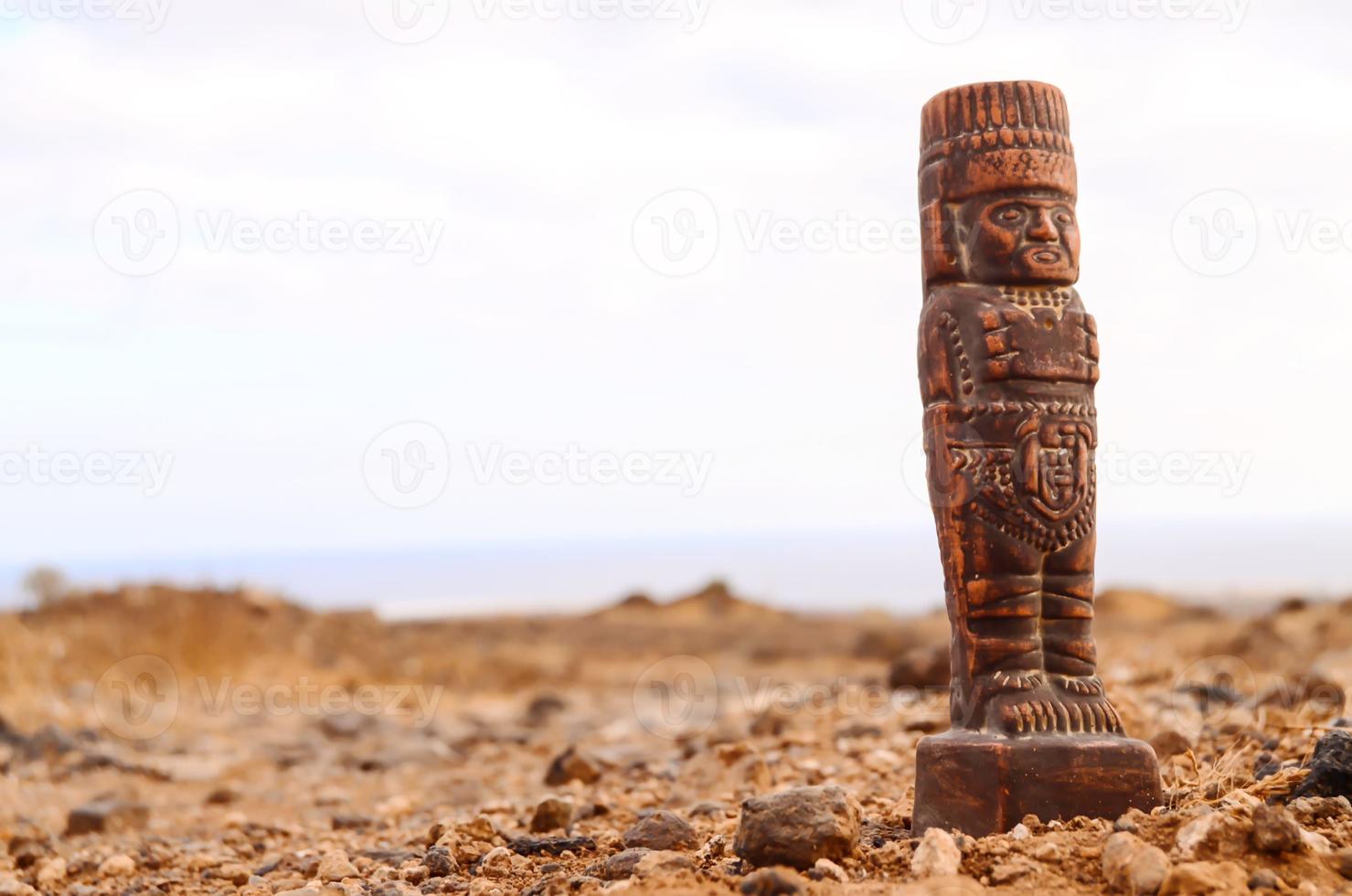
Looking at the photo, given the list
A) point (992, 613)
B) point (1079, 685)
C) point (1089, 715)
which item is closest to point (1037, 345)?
point (992, 613)

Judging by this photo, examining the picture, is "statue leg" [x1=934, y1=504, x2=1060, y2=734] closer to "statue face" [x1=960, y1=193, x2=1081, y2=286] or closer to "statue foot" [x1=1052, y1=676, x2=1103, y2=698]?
"statue foot" [x1=1052, y1=676, x2=1103, y2=698]

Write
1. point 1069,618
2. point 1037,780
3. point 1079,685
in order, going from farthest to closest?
point 1069,618 → point 1079,685 → point 1037,780

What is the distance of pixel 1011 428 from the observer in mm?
5602

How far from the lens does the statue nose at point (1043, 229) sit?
18.9ft

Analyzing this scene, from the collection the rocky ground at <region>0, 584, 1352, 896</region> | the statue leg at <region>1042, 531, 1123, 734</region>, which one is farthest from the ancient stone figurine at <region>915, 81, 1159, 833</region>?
the rocky ground at <region>0, 584, 1352, 896</region>

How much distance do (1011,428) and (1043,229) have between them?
2.92ft

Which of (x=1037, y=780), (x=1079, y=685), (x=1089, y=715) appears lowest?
(x=1037, y=780)

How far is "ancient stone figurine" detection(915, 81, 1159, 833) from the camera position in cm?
555

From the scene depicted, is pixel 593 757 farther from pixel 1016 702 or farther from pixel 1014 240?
pixel 1014 240

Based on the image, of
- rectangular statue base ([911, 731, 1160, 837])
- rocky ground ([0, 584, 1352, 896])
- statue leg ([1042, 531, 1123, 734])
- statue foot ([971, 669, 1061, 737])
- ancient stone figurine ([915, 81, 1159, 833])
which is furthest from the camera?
statue leg ([1042, 531, 1123, 734])

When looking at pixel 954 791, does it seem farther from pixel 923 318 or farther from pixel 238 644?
pixel 238 644

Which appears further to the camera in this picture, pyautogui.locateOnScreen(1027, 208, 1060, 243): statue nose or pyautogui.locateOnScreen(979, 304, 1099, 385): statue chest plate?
pyautogui.locateOnScreen(1027, 208, 1060, 243): statue nose

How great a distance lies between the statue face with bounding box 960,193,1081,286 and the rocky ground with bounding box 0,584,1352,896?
2257mm

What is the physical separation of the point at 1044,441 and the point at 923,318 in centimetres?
78
